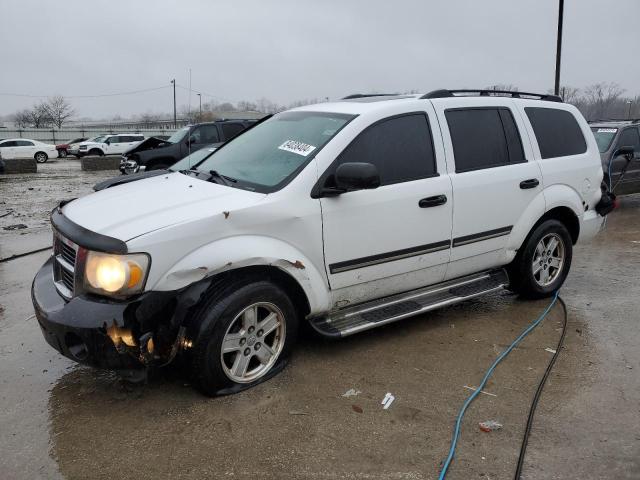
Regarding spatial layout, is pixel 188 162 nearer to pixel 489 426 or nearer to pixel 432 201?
pixel 432 201

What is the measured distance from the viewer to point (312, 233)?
3.44 m

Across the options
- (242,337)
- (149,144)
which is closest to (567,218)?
(242,337)

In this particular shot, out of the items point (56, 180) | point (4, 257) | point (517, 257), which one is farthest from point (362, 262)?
point (56, 180)

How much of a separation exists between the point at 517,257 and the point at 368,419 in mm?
2457

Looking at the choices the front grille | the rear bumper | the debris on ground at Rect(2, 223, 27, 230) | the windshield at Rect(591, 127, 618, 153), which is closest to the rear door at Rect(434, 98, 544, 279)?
the rear bumper

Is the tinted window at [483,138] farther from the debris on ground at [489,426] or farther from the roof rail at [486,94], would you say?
the debris on ground at [489,426]

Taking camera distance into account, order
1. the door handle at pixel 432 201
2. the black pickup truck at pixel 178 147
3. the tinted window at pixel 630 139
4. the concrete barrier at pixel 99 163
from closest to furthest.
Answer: the door handle at pixel 432 201, the tinted window at pixel 630 139, the black pickup truck at pixel 178 147, the concrete barrier at pixel 99 163

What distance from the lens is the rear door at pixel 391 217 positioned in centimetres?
358

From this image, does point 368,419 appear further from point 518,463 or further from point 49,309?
point 49,309

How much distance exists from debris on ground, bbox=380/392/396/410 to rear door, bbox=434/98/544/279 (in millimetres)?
1302

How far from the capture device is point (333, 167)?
357 centimetres

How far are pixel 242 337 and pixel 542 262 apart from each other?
3.09 metres

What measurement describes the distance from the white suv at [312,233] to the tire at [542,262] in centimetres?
2

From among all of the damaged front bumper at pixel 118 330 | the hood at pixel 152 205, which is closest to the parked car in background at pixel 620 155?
the hood at pixel 152 205
